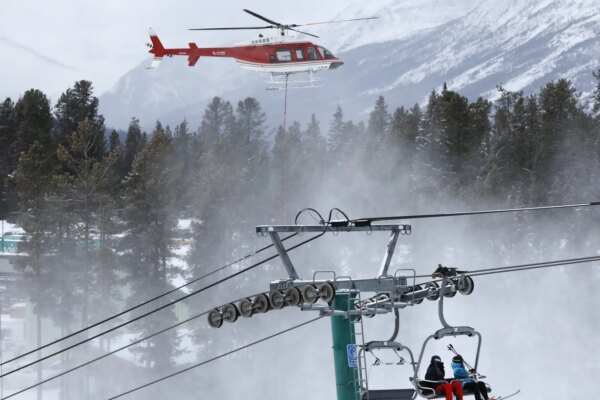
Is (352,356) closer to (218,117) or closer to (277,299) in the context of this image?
(277,299)

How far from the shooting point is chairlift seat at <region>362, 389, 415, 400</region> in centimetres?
2127

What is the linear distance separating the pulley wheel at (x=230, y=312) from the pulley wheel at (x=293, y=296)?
1589 millimetres

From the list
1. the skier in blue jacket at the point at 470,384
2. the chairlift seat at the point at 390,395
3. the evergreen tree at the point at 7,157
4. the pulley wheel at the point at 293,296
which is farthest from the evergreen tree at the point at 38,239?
the skier in blue jacket at the point at 470,384

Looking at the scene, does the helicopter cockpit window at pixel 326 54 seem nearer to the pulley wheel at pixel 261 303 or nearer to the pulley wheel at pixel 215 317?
the pulley wheel at pixel 215 317

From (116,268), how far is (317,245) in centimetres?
2138

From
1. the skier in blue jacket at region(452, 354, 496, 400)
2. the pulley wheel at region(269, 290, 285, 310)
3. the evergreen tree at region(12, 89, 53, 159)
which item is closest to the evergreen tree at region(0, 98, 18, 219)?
the evergreen tree at region(12, 89, 53, 159)

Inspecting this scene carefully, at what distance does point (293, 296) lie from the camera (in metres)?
21.0

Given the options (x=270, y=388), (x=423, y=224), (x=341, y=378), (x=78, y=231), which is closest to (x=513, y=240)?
(x=423, y=224)

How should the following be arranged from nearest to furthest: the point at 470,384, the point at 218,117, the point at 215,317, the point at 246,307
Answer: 1. the point at 470,384
2. the point at 246,307
3. the point at 215,317
4. the point at 218,117

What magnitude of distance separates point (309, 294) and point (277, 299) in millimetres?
996

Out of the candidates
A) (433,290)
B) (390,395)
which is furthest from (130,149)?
(390,395)

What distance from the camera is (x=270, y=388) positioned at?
3231 inches

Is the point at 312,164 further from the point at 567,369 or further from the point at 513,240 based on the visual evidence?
the point at 567,369

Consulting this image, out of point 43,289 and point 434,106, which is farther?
point 434,106
